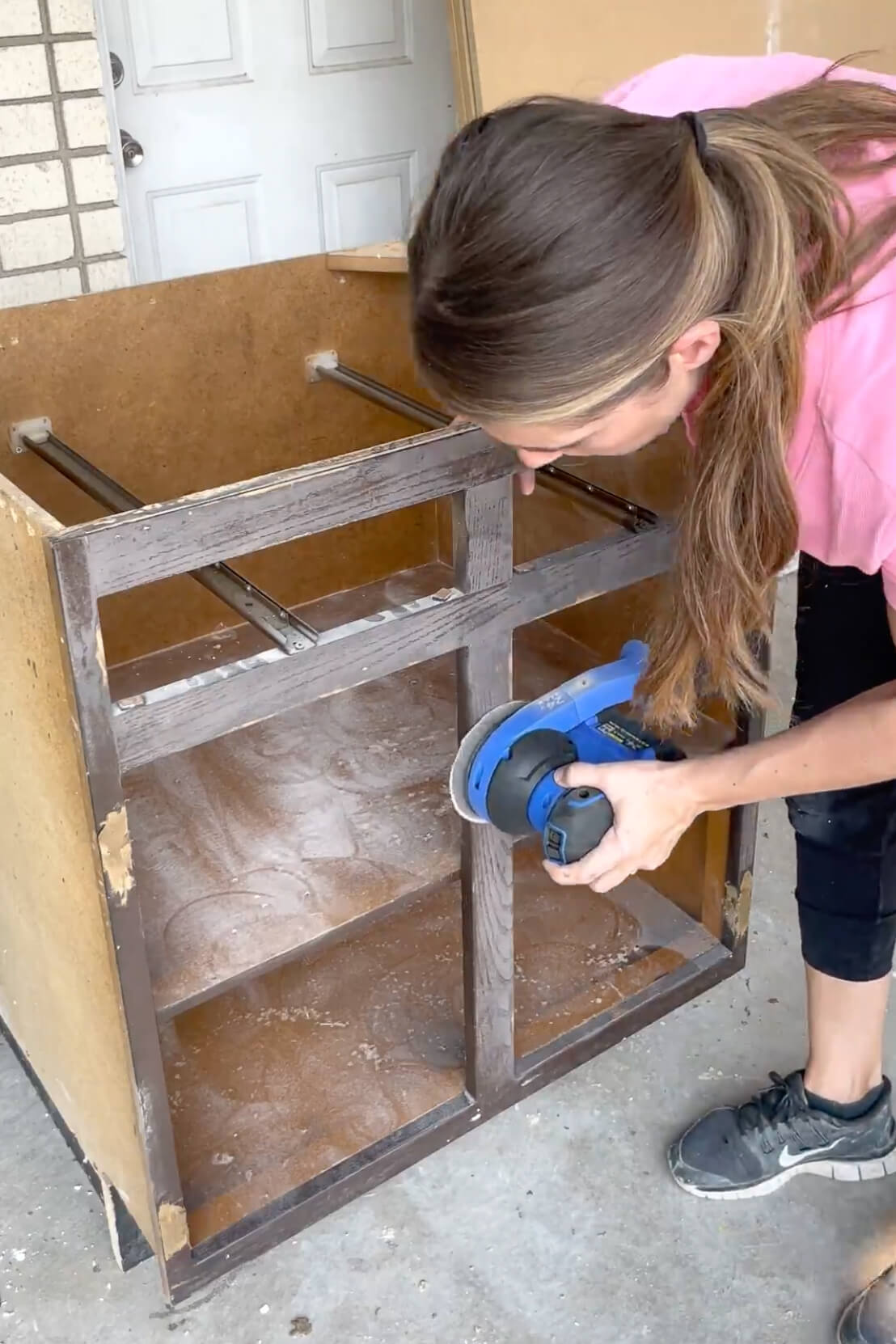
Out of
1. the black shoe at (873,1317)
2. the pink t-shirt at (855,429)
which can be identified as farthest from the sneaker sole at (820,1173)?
the pink t-shirt at (855,429)

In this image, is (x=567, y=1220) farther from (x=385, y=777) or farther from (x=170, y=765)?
(x=170, y=765)

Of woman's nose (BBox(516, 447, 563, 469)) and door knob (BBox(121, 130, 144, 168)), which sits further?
door knob (BBox(121, 130, 144, 168))

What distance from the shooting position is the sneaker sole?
4.26 feet

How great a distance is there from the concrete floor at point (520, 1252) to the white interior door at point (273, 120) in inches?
65.5

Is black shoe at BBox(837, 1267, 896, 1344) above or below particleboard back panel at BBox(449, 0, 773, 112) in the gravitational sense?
below

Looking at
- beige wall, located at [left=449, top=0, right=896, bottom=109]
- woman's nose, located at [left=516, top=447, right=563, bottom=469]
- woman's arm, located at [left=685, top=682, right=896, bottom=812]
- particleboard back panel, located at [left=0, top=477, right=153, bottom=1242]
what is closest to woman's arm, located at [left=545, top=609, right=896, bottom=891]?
woman's arm, located at [left=685, top=682, right=896, bottom=812]

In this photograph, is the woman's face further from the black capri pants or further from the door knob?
the door knob

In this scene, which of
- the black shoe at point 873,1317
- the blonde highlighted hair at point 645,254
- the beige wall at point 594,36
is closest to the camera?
the blonde highlighted hair at point 645,254

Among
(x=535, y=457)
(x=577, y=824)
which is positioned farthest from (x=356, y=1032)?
(x=535, y=457)

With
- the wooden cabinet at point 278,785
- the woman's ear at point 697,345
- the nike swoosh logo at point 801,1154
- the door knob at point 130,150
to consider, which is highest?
the door knob at point 130,150

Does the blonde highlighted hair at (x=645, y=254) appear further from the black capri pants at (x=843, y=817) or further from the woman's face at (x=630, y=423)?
the black capri pants at (x=843, y=817)

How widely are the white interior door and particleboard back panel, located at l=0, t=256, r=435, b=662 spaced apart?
789 mm

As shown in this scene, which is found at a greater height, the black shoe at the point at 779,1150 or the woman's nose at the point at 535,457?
the woman's nose at the point at 535,457

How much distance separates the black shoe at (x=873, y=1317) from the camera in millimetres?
1120
